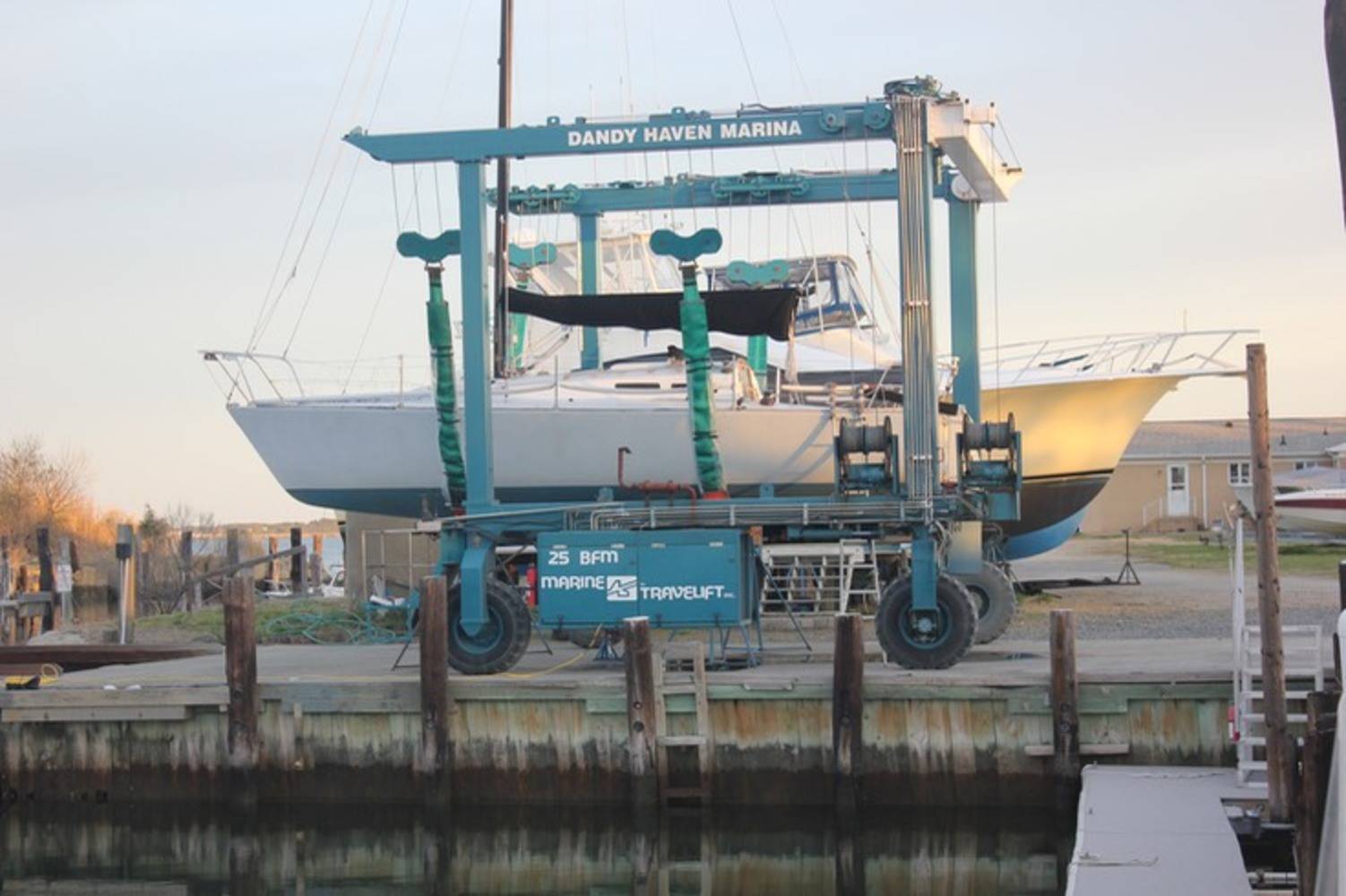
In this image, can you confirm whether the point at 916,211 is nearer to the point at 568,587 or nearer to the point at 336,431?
the point at 568,587

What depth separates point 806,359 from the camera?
2834 centimetres

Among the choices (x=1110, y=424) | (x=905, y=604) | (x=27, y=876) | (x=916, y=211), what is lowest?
(x=27, y=876)

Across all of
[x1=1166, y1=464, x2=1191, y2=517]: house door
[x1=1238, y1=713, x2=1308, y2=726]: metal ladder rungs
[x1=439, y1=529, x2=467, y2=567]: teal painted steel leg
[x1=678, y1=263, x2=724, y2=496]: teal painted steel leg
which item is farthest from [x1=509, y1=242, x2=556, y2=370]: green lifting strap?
[x1=1166, y1=464, x2=1191, y2=517]: house door

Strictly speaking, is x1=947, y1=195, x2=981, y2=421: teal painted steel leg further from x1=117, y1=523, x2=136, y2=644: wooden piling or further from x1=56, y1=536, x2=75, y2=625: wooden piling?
x1=56, y1=536, x2=75, y2=625: wooden piling

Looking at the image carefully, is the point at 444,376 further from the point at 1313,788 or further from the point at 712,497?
the point at 1313,788

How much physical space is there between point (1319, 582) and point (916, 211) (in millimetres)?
13298

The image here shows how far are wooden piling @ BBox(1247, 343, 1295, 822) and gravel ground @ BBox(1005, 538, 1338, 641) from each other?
709 cm

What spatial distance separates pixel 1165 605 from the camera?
26.6 meters

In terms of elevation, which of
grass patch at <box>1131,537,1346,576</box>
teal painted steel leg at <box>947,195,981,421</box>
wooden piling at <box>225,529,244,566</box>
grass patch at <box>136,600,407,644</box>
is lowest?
grass patch at <box>136,600,407,644</box>

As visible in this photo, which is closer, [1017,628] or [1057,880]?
[1057,880]

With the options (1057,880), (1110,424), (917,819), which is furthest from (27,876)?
(1110,424)

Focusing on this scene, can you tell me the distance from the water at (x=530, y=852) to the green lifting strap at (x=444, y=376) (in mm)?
4609

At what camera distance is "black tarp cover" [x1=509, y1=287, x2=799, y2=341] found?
2359 cm

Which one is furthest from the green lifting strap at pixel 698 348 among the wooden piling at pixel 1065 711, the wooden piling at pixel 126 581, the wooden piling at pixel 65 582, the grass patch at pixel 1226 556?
the wooden piling at pixel 65 582
